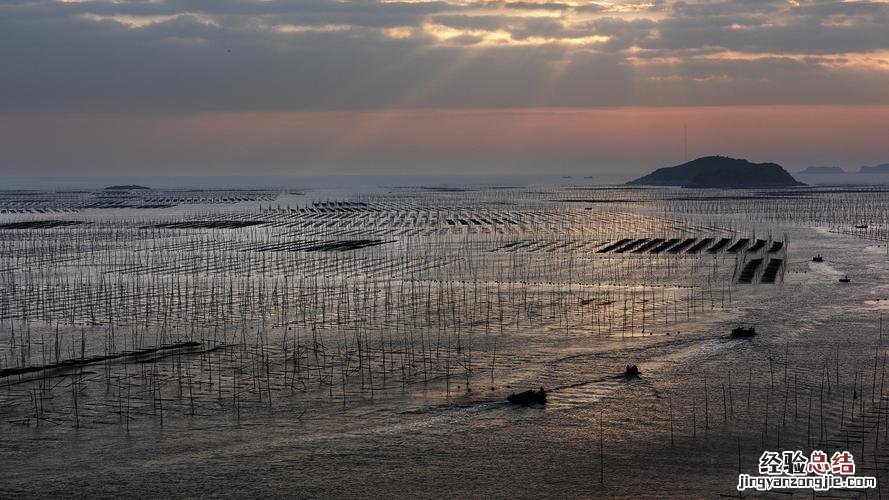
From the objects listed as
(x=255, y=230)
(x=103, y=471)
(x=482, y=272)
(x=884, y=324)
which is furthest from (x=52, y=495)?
(x=255, y=230)

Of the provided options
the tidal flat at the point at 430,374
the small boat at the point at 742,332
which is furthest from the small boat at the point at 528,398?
the small boat at the point at 742,332

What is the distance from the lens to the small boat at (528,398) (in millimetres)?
19594

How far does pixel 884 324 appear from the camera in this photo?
28359mm

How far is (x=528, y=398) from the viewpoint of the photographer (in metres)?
19.6

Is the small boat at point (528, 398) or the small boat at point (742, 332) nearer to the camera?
the small boat at point (528, 398)

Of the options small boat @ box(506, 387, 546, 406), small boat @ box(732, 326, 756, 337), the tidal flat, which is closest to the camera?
the tidal flat

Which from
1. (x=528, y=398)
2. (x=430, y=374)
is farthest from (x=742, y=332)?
(x=430, y=374)

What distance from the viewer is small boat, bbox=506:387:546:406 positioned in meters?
19.6

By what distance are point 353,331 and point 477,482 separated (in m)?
13.0

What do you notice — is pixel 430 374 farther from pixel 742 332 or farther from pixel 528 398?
pixel 742 332

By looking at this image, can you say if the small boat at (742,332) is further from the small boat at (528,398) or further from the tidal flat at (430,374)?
the small boat at (528,398)

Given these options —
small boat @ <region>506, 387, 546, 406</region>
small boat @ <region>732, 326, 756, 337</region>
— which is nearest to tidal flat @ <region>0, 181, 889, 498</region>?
small boat @ <region>506, 387, 546, 406</region>

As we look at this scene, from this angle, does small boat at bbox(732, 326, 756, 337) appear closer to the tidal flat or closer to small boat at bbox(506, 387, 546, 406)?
the tidal flat

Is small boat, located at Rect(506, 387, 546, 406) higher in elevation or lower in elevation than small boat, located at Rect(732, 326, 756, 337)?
lower
